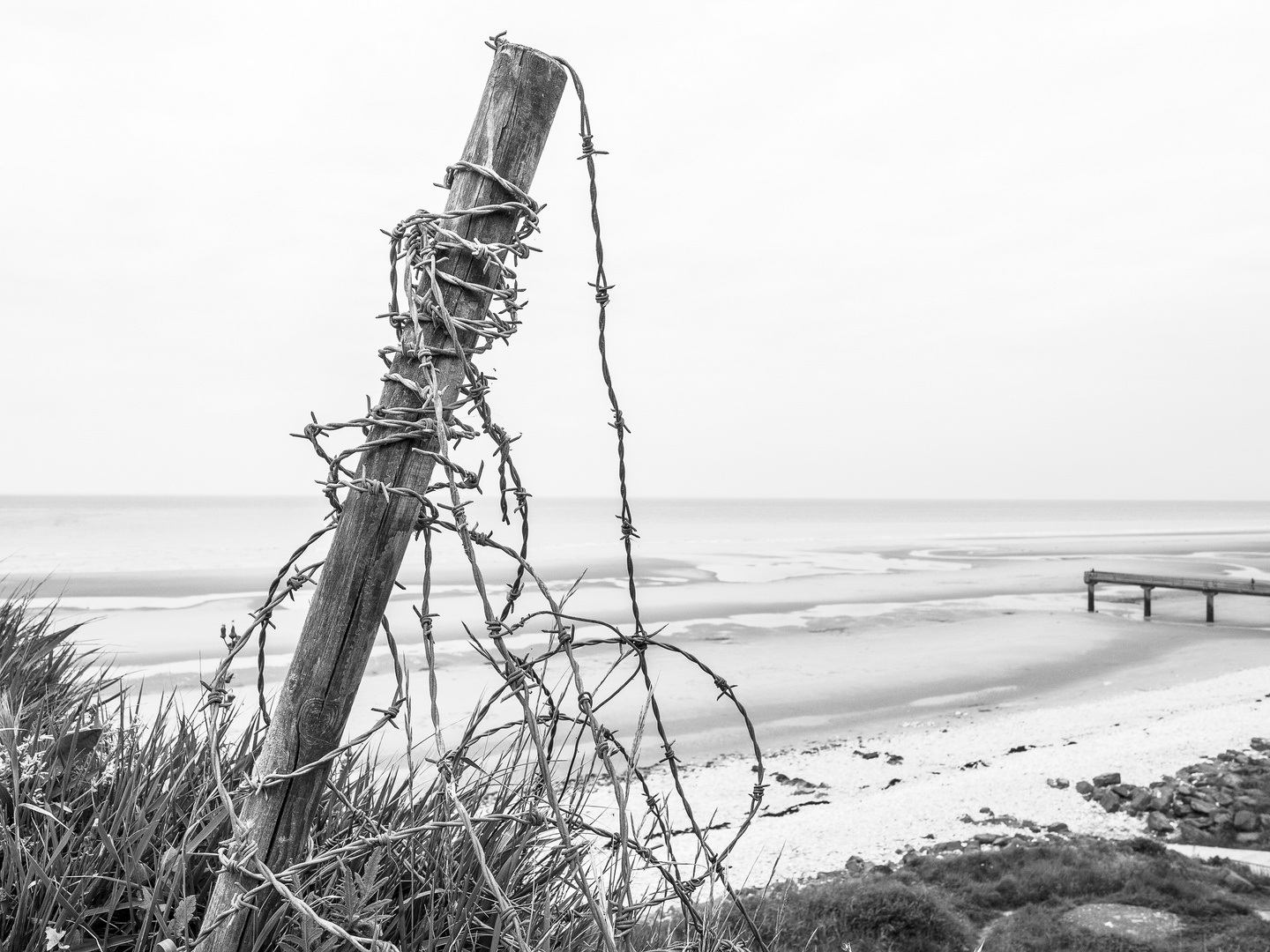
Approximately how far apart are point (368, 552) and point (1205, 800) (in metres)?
8.79

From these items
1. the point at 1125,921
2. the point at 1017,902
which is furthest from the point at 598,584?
the point at 1125,921

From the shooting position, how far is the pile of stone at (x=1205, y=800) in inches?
283

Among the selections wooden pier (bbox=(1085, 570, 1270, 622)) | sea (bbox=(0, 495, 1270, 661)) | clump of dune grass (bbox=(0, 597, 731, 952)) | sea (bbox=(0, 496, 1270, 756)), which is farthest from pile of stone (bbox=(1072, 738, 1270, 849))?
wooden pier (bbox=(1085, 570, 1270, 622))

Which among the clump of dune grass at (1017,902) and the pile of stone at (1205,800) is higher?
the clump of dune grass at (1017,902)

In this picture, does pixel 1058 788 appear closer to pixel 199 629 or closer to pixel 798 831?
pixel 798 831

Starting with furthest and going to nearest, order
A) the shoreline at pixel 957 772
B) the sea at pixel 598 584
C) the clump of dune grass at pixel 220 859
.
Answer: the sea at pixel 598 584 → the shoreline at pixel 957 772 → the clump of dune grass at pixel 220 859

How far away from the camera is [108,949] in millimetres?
1767

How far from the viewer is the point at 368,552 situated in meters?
1.54

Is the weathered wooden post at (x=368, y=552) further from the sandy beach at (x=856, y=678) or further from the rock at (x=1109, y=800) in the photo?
the rock at (x=1109, y=800)

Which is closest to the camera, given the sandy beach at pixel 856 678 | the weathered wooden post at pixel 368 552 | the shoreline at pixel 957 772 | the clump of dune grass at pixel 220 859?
the weathered wooden post at pixel 368 552

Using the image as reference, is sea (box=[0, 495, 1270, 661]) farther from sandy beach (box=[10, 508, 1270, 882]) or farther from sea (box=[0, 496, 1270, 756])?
sandy beach (box=[10, 508, 1270, 882])

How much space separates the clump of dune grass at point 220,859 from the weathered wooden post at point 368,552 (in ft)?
0.33

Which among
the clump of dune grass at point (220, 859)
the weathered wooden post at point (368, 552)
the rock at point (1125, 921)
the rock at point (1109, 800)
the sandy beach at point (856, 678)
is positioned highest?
the weathered wooden post at point (368, 552)

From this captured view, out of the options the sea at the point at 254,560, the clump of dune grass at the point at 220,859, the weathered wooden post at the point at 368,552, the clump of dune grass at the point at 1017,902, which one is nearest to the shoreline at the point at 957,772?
the clump of dune grass at the point at 1017,902
